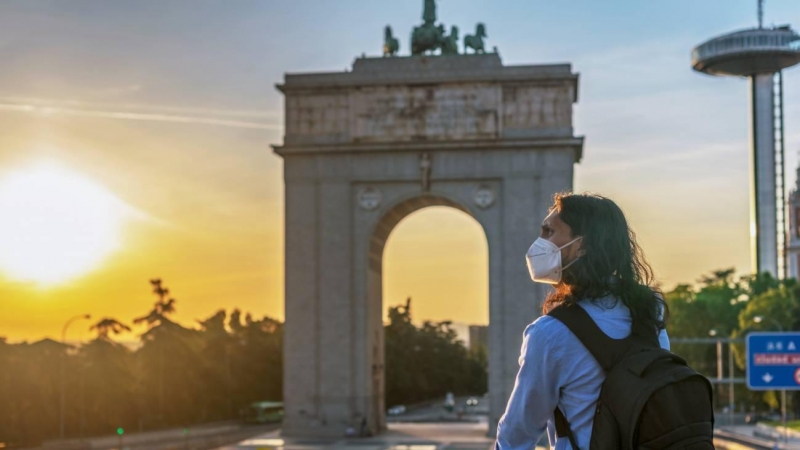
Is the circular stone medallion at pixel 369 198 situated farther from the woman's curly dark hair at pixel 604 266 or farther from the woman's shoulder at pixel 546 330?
the woman's shoulder at pixel 546 330

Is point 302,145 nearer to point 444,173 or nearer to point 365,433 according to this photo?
point 444,173

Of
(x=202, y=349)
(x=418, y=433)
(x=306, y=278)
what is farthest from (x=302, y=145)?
(x=202, y=349)

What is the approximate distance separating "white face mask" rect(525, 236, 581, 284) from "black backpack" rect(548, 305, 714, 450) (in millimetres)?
298

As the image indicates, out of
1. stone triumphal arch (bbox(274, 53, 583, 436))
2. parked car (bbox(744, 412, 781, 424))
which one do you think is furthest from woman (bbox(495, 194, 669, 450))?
parked car (bbox(744, 412, 781, 424))

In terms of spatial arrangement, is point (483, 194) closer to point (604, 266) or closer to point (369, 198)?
point (369, 198)

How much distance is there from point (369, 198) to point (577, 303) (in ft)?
136

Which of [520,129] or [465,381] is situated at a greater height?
[520,129]

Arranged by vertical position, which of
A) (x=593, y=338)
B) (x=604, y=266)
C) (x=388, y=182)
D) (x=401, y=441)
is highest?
(x=388, y=182)

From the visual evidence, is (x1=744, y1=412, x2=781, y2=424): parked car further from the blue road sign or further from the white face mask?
the white face mask

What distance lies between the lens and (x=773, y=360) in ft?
86.9

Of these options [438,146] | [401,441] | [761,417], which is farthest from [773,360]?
[761,417]

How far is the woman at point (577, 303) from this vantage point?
12.4 ft

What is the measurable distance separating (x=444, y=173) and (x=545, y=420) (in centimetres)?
4069

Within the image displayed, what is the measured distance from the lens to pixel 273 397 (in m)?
71.8
